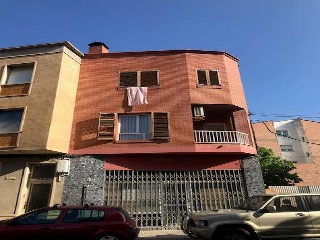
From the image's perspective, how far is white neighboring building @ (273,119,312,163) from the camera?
31.6 meters

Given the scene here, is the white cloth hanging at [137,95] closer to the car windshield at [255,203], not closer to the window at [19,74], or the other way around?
the window at [19,74]

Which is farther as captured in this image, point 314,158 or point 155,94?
point 314,158

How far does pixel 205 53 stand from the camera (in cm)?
1595

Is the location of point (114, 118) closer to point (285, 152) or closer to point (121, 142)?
point (121, 142)

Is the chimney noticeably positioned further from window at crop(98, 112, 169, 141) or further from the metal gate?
the metal gate

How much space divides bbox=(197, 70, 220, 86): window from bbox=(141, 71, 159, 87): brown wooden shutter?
2607mm

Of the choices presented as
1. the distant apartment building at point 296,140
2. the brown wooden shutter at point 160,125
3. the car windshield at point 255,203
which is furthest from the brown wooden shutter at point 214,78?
the distant apartment building at point 296,140

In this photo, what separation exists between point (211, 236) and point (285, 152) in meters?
29.7

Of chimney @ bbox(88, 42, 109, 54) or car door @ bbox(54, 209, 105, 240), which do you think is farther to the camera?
chimney @ bbox(88, 42, 109, 54)

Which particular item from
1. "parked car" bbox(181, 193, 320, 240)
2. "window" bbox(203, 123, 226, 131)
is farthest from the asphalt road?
"window" bbox(203, 123, 226, 131)

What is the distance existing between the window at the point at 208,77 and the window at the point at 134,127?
3975 mm

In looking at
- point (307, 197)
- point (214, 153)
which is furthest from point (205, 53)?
point (307, 197)

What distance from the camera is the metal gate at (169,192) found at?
12.0m

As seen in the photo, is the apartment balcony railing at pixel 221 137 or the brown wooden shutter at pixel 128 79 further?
the brown wooden shutter at pixel 128 79
